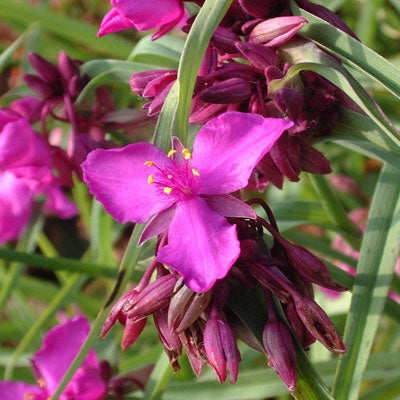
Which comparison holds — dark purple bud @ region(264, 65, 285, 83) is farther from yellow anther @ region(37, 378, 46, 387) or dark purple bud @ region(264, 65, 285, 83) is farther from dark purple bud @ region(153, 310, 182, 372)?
yellow anther @ region(37, 378, 46, 387)

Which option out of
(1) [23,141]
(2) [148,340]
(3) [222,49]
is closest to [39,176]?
(1) [23,141]

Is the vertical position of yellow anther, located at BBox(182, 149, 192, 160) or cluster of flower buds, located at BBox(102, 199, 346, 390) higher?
yellow anther, located at BBox(182, 149, 192, 160)

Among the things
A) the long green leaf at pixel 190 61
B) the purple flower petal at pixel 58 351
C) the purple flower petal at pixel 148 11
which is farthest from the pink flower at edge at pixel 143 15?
the purple flower petal at pixel 58 351

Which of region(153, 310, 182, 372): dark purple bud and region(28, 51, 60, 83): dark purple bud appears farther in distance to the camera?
region(28, 51, 60, 83): dark purple bud

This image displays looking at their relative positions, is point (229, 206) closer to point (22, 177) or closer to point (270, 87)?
point (270, 87)

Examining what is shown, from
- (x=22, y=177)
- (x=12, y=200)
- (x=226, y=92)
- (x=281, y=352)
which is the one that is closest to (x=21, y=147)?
(x=22, y=177)

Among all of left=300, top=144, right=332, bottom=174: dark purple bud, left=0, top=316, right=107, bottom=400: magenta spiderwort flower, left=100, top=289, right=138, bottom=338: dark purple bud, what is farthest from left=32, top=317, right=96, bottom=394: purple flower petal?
left=300, top=144, right=332, bottom=174: dark purple bud

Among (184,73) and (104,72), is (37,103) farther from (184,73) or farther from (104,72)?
(184,73)

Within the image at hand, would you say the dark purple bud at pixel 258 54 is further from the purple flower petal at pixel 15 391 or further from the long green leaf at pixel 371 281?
the purple flower petal at pixel 15 391
